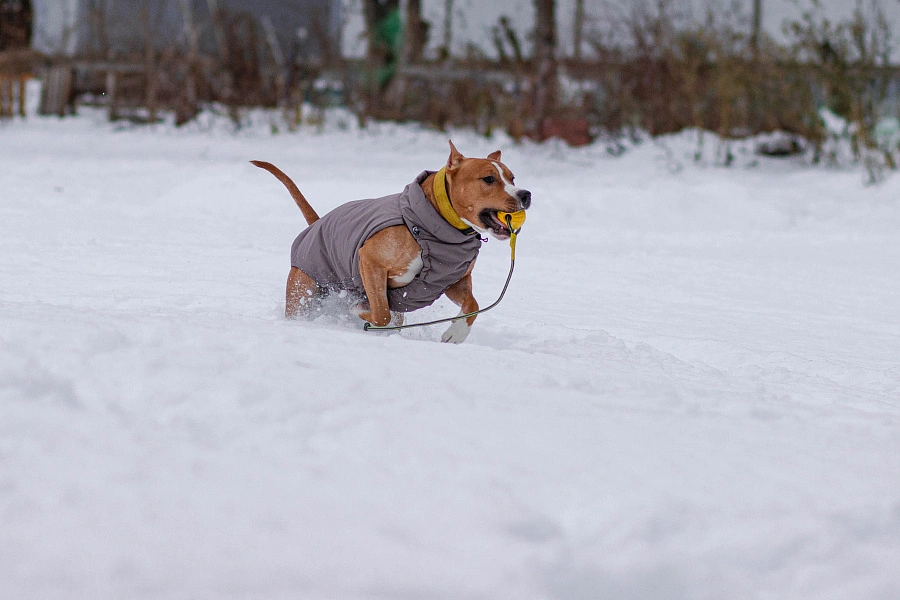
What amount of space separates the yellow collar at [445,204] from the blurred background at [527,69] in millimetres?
7685

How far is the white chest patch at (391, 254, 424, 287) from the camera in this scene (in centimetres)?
Answer: 373

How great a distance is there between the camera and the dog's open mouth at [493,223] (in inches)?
141

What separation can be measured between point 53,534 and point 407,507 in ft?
2.13

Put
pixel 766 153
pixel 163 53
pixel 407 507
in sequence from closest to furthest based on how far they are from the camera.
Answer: pixel 407 507
pixel 766 153
pixel 163 53

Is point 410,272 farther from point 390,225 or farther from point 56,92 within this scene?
point 56,92

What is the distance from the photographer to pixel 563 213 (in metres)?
8.36

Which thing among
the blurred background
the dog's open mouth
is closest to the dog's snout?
the dog's open mouth

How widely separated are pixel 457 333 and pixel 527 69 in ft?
34.5

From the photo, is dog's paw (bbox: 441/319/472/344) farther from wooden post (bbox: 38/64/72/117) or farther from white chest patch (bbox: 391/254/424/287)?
wooden post (bbox: 38/64/72/117)

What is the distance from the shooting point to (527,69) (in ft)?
44.9

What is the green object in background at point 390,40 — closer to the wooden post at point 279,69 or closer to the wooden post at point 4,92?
the wooden post at point 279,69

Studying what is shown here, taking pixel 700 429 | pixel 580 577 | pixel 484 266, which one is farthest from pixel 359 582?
pixel 484 266

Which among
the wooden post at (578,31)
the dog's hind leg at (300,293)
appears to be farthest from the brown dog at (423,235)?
the wooden post at (578,31)

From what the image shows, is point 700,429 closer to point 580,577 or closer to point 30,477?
point 580,577
